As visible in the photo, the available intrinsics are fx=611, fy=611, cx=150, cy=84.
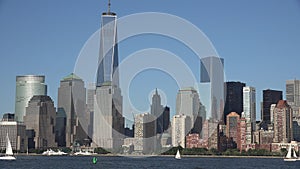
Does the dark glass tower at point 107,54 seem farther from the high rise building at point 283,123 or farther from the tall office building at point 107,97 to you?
the high rise building at point 283,123

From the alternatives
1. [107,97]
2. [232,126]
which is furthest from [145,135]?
[232,126]

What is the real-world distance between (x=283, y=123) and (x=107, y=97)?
76.5 meters

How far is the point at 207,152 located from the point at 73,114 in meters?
50.7

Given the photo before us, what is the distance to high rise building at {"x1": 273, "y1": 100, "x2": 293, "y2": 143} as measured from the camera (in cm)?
18688

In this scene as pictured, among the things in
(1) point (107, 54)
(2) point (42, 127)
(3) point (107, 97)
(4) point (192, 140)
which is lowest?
(4) point (192, 140)

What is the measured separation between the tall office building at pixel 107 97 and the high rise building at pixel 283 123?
54.7 meters

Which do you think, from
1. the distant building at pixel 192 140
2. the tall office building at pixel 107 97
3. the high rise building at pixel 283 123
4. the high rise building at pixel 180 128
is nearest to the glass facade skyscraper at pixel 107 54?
the tall office building at pixel 107 97

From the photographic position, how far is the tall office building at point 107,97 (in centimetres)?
13634

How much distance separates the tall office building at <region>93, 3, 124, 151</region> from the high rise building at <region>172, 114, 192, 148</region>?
1271 cm

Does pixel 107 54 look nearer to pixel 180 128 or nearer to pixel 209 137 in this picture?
pixel 180 128

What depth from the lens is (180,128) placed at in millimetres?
146750

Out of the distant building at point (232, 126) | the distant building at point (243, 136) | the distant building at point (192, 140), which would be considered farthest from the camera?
the distant building at point (232, 126)

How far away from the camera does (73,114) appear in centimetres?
19650

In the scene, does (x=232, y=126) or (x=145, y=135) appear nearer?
(x=145, y=135)
